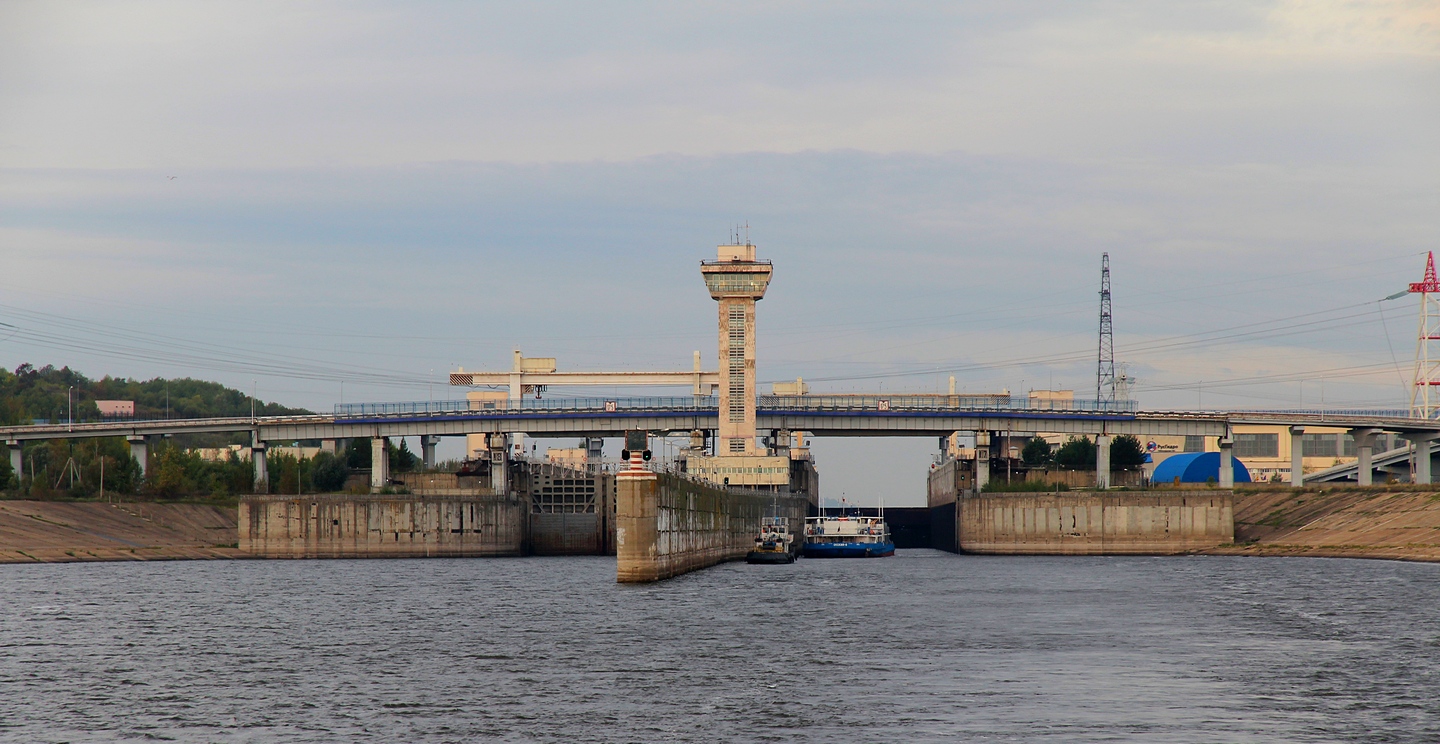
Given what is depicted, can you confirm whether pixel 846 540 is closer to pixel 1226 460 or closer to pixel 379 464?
pixel 1226 460

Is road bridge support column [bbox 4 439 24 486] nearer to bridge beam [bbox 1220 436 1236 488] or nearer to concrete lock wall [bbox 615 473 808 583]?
concrete lock wall [bbox 615 473 808 583]

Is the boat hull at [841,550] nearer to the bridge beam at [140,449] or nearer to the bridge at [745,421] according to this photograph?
the bridge at [745,421]

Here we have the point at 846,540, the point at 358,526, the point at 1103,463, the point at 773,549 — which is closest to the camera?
the point at 773,549

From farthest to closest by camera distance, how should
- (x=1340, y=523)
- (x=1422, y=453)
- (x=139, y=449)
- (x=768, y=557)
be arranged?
(x=139, y=449)
(x=1422, y=453)
(x=1340, y=523)
(x=768, y=557)

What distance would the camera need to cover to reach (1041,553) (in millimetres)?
153625

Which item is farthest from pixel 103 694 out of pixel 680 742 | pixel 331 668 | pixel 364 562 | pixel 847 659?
pixel 364 562

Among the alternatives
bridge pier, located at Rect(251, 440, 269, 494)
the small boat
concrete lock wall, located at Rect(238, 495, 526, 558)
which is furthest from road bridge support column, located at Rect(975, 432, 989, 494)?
bridge pier, located at Rect(251, 440, 269, 494)

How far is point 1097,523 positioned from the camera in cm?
15025

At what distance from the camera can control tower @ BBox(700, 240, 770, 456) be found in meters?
185

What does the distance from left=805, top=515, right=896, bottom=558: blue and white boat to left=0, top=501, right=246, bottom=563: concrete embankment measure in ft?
194

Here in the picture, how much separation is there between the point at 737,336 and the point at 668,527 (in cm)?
9576

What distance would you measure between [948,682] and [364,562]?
10112 centimetres

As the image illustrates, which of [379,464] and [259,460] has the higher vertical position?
[259,460]

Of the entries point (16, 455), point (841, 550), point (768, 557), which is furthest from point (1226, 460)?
point (16, 455)
